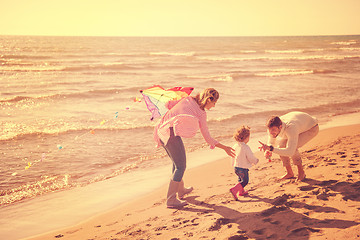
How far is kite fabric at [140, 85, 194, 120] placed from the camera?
4812 millimetres

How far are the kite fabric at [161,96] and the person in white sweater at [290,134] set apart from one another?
1309 millimetres

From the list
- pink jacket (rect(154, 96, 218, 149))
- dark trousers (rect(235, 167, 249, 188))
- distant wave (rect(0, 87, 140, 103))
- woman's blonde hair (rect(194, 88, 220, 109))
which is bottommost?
dark trousers (rect(235, 167, 249, 188))

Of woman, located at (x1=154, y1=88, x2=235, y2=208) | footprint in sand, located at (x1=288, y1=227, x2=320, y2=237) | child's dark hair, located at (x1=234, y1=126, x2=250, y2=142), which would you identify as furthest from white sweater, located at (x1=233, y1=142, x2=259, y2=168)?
footprint in sand, located at (x1=288, y1=227, x2=320, y2=237)

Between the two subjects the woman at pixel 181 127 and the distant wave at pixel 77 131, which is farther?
the distant wave at pixel 77 131

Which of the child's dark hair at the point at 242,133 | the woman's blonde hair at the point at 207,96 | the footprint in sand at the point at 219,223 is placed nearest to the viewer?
the footprint in sand at the point at 219,223

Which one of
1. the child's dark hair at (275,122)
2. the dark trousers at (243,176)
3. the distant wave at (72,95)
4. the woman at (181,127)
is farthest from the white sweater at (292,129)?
the distant wave at (72,95)

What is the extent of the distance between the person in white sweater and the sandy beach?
32 centimetres

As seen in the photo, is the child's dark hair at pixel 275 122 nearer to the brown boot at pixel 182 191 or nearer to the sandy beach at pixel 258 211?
the sandy beach at pixel 258 211

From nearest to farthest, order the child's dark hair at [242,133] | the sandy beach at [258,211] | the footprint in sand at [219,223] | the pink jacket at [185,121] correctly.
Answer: the sandy beach at [258,211] → the footprint in sand at [219,223] → the pink jacket at [185,121] → the child's dark hair at [242,133]

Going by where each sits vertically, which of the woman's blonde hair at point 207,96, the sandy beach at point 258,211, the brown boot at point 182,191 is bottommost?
the sandy beach at point 258,211

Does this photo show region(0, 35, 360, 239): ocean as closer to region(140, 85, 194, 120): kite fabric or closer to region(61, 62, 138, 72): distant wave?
region(140, 85, 194, 120): kite fabric

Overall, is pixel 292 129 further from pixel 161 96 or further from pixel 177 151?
pixel 161 96

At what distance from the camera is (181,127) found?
4.39 metres

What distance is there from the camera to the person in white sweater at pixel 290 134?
Result: 451 cm
